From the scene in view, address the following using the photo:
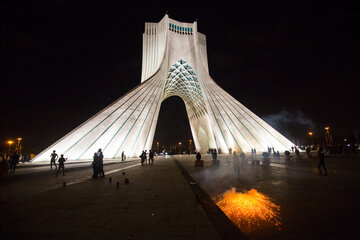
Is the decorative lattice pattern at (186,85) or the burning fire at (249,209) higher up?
the decorative lattice pattern at (186,85)

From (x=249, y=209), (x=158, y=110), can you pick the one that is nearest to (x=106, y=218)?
(x=249, y=209)

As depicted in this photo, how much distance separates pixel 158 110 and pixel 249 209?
53.3 ft

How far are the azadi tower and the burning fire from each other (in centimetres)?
1193

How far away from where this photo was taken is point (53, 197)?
3.58 metres

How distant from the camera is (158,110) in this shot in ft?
60.9

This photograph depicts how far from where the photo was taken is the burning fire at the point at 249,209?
7.53 ft

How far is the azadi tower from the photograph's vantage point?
13.9 meters

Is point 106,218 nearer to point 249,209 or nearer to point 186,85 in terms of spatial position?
point 249,209

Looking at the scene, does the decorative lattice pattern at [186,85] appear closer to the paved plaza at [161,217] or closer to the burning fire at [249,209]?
the burning fire at [249,209]

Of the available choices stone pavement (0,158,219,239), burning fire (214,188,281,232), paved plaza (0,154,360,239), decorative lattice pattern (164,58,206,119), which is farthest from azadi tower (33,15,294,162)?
burning fire (214,188,281,232)

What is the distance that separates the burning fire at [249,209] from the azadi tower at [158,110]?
470 inches

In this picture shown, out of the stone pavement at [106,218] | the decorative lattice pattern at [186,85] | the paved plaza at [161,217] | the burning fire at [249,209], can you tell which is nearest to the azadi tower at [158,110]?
the decorative lattice pattern at [186,85]

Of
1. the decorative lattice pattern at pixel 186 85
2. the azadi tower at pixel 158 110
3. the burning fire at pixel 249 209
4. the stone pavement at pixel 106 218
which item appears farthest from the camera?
the decorative lattice pattern at pixel 186 85

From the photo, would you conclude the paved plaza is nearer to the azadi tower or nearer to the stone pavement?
the stone pavement
